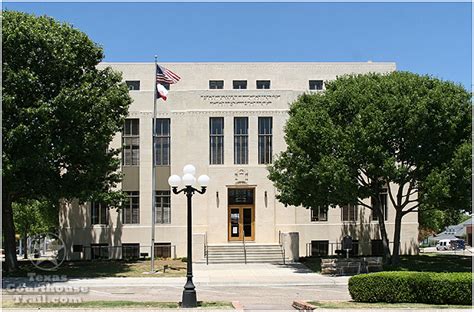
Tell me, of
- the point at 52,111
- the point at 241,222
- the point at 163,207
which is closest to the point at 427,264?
the point at 241,222

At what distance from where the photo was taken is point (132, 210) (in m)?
36.8

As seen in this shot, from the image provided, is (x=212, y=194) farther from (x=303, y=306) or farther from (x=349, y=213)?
(x=303, y=306)

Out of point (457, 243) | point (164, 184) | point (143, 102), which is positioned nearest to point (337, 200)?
point (164, 184)

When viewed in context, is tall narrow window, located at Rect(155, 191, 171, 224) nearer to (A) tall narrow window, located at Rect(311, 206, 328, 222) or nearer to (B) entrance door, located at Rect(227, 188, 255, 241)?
(B) entrance door, located at Rect(227, 188, 255, 241)

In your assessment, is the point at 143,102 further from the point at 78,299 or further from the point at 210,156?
the point at 78,299

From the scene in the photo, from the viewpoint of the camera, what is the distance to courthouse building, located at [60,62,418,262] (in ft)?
118

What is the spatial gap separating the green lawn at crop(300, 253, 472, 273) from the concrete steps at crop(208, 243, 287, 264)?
1655 mm

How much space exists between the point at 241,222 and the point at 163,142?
23.0ft

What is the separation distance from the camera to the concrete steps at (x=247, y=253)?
109 ft

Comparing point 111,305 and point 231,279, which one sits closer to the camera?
point 111,305

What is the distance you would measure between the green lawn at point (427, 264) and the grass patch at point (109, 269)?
716cm

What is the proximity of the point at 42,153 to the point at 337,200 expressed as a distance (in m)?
13.5

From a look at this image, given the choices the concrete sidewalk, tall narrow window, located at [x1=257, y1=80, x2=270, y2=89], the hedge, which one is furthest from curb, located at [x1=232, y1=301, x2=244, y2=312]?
tall narrow window, located at [x1=257, y1=80, x2=270, y2=89]

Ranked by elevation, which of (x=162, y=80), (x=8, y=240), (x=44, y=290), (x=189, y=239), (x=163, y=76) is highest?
(x=163, y=76)
